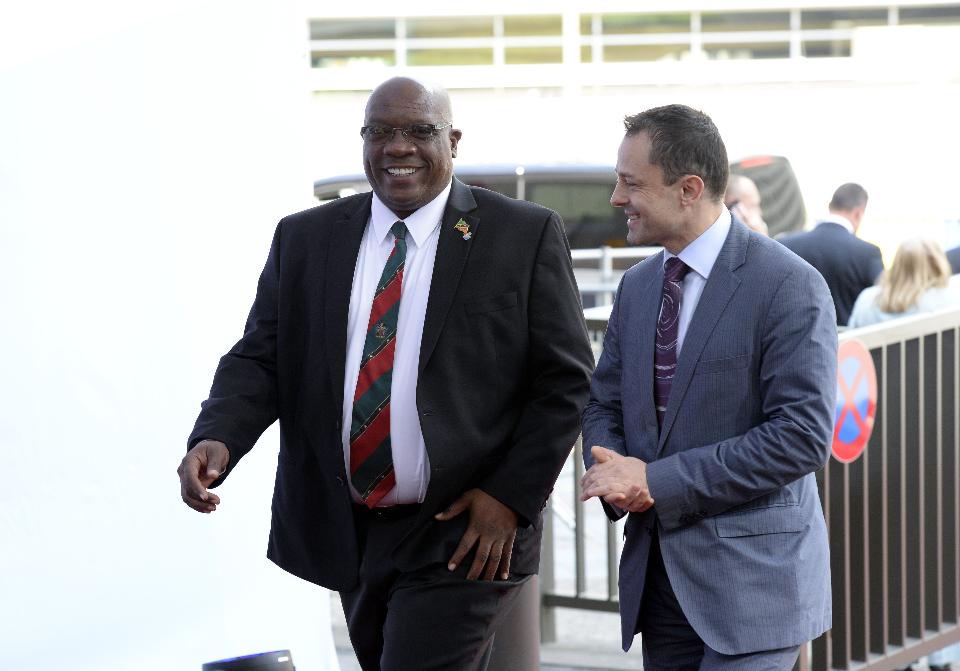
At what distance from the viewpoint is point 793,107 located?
86.5 feet

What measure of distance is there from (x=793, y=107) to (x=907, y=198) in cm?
276

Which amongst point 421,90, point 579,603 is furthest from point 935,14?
point 421,90

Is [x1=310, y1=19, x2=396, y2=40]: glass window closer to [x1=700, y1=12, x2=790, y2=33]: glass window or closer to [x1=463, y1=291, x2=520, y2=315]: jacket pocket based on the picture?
[x1=700, y1=12, x2=790, y2=33]: glass window

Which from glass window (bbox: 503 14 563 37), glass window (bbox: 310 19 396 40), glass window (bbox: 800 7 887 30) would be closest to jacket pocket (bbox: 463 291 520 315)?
glass window (bbox: 503 14 563 37)

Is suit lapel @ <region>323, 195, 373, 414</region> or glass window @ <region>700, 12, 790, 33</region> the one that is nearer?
suit lapel @ <region>323, 195, 373, 414</region>

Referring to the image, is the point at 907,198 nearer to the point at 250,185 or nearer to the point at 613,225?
the point at 613,225

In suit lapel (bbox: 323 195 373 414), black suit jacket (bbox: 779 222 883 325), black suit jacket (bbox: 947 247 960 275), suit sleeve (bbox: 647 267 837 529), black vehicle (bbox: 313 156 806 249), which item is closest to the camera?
suit sleeve (bbox: 647 267 837 529)

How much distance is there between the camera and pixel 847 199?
9484 millimetres

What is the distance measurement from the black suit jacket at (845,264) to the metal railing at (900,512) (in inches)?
134

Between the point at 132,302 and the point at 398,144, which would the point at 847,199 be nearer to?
the point at 132,302

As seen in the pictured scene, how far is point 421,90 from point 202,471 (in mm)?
1042

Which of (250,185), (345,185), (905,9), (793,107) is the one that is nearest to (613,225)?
(345,185)

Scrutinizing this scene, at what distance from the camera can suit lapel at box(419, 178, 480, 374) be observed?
326 centimetres

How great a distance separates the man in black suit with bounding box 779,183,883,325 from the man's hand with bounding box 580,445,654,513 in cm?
631
